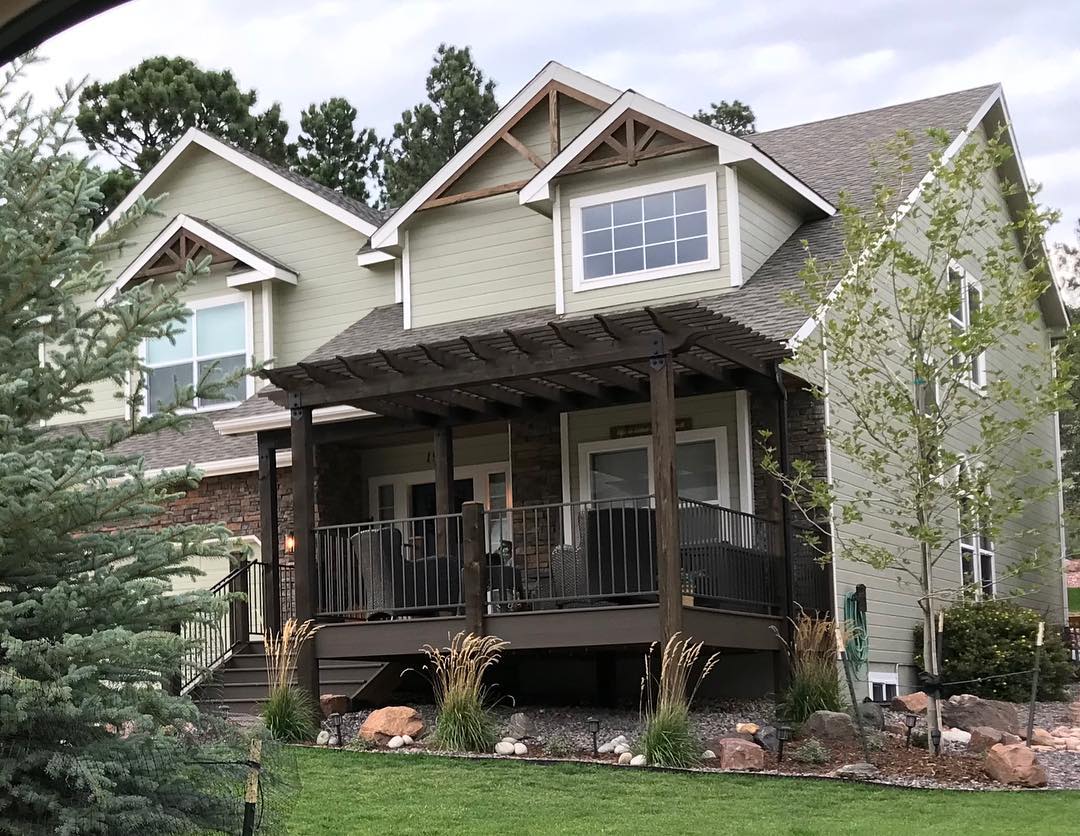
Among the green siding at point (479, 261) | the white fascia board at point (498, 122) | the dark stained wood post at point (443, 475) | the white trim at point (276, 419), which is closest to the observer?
the dark stained wood post at point (443, 475)

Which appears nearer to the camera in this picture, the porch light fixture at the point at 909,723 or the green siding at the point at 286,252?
the porch light fixture at the point at 909,723

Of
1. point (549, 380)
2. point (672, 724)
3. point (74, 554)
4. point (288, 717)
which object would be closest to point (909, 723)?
point (672, 724)

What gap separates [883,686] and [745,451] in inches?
114

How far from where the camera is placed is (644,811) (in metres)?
8.80

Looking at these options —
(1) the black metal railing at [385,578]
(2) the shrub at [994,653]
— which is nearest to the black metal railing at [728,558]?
(1) the black metal railing at [385,578]

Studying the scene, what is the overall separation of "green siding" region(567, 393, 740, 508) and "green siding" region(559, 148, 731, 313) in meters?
1.18

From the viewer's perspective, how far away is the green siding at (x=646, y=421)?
566 inches

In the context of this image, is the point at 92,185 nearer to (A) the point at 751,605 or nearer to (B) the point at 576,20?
(B) the point at 576,20

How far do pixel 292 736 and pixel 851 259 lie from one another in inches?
243

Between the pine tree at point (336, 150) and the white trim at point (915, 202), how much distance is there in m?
20.5

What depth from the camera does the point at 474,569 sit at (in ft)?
40.4

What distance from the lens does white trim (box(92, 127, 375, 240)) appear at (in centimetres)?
1841

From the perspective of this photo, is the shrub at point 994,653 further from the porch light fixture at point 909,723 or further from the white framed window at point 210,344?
the white framed window at point 210,344

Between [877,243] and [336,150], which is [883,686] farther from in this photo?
[336,150]
